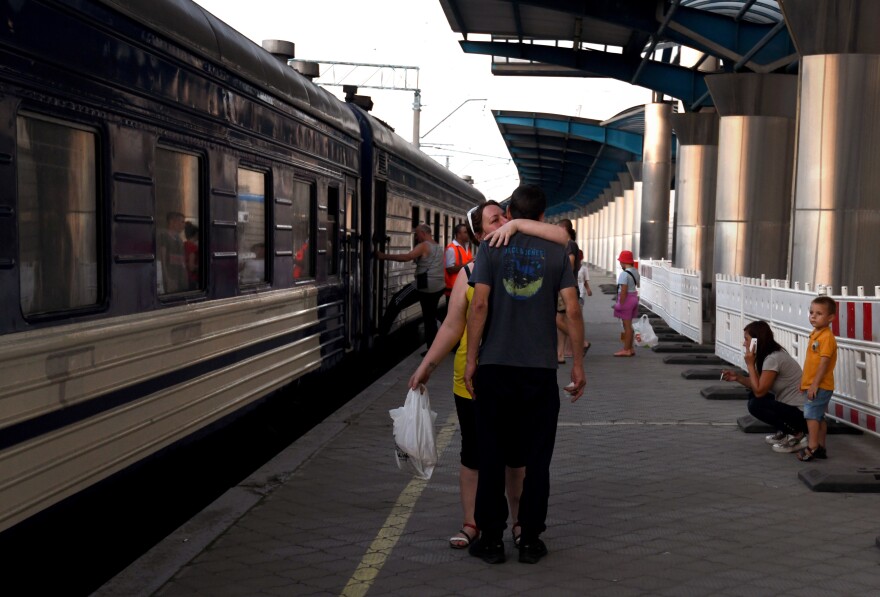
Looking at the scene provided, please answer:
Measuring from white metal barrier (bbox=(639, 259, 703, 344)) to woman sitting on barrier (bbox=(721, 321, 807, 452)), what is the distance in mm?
9448

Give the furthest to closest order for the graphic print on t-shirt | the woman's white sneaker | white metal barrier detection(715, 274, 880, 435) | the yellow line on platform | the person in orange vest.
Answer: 1. the person in orange vest
2. white metal barrier detection(715, 274, 880, 435)
3. the woman's white sneaker
4. the graphic print on t-shirt
5. the yellow line on platform

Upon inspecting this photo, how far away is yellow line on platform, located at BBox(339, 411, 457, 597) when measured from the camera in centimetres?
529

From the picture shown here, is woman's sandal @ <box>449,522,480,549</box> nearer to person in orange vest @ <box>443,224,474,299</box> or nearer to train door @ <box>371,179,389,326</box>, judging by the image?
person in orange vest @ <box>443,224,474,299</box>

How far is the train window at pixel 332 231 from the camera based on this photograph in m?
11.6

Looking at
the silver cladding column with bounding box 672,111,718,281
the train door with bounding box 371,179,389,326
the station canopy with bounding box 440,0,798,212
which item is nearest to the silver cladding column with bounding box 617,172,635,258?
the station canopy with bounding box 440,0,798,212

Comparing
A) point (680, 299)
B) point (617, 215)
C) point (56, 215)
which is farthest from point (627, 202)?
point (56, 215)

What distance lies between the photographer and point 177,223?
6938mm

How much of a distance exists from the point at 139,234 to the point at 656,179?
30845 mm

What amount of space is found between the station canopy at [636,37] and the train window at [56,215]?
1389 cm

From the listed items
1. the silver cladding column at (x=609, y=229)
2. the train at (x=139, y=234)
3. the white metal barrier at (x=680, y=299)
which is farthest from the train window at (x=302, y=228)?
the silver cladding column at (x=609, y=229)

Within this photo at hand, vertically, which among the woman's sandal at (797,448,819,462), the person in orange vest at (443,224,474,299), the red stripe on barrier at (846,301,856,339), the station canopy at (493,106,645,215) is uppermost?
the station canopy at (493,106,645,215)

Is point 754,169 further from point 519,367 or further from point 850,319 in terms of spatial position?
point 519,367

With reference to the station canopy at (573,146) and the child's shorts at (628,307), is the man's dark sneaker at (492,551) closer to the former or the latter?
the child's shorts at (628,307)

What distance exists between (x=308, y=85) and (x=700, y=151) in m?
19.8
